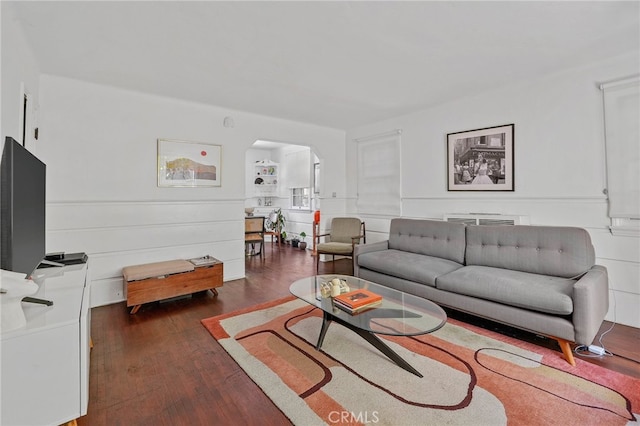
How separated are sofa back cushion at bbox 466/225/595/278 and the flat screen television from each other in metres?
3.70

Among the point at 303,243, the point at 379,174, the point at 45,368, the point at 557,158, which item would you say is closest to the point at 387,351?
the point at 45,368

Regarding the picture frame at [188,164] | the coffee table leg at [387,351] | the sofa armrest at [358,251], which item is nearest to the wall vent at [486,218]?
the sofa armrest at [358,251]

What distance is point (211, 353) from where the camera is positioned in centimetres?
230

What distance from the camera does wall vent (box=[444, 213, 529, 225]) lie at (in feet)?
11.1

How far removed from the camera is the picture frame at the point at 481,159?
3463 millimetres

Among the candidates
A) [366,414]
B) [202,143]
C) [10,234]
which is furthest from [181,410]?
[202,143]

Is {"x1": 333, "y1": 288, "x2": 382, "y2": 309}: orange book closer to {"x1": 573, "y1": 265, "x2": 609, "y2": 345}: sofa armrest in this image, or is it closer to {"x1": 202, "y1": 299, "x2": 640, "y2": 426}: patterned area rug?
{"x1": 202, "y1": 299, "x2": 640, "y2": 426}: patterned area rug

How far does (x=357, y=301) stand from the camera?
2205 millimetres

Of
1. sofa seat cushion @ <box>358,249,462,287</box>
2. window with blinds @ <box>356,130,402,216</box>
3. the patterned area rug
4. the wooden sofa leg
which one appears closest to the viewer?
the patterned area rug

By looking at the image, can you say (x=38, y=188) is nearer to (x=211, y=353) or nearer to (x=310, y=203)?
(x=211, y=353)

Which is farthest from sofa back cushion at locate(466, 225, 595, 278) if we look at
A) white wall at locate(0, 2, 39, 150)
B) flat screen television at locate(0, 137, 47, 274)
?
white wall at locate(0, 2, 39, 150)

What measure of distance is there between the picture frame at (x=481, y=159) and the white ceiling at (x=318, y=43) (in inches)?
22.3

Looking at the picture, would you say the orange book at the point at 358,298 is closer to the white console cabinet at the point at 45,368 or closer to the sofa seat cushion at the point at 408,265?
the sofa seat cushion at the point at 408,265

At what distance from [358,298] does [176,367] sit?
1.42 meters
